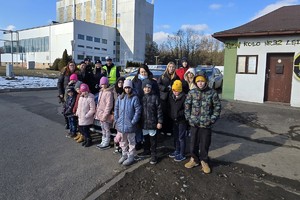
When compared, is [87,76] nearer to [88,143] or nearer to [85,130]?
[85,130]

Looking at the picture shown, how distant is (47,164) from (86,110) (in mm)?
1508

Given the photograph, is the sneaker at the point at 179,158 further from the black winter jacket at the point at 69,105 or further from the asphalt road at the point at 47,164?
the black winter jacket at the point at 69,105

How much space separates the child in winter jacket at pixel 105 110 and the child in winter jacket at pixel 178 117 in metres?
1.30

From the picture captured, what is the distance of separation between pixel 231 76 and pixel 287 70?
→ 247cm

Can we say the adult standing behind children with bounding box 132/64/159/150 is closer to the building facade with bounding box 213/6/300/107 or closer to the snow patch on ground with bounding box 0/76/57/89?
the building facade with bounding box 213/6/300/107

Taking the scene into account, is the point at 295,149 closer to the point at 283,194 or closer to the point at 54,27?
the point at 283,194

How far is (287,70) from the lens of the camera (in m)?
11.4

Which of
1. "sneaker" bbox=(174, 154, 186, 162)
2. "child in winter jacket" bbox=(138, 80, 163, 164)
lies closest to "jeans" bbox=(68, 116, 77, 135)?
"child in winter jacket" bbox=(138, 80, 163, 164)

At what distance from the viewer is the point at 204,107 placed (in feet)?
14.5

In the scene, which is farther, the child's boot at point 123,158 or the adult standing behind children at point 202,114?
the child's boot at point 123,158

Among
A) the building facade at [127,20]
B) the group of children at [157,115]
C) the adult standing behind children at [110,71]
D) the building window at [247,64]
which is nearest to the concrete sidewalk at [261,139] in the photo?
the group of children at [157,115]

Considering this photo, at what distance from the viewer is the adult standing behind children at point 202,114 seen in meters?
4.39

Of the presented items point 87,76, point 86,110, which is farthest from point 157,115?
point 87,76

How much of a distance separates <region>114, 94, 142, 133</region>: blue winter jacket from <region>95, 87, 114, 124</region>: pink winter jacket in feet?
2.28
